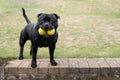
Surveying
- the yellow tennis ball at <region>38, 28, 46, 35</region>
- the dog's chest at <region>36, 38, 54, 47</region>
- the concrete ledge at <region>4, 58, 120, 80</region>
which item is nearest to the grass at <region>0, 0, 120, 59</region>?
the concrete ledge at <region>4, 58, 120, 80</region>

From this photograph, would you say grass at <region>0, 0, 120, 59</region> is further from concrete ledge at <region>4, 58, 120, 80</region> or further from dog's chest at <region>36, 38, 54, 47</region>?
dog's chest at <region>36, 38, 54, 47</region>

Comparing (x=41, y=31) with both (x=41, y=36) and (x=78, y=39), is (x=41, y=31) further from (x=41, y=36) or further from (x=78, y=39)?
(x=78, y=39)

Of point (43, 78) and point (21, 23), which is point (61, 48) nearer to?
point (43, 78)

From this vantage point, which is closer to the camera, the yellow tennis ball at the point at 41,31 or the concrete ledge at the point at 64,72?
the yellow tennis ball at the point at 41,31

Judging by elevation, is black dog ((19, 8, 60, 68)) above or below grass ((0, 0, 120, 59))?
above

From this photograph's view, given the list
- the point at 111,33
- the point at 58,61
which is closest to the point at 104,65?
the point at 58,61

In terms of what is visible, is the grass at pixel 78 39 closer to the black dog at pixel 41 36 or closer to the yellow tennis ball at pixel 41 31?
the black dog at pixel 41 36

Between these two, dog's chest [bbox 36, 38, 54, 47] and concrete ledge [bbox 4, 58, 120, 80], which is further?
concrete ledge [bbox 4, 58, 120, 80]

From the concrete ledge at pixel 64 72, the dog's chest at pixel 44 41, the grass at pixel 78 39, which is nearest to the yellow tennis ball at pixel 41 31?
the dog's chest at pixel 44 41

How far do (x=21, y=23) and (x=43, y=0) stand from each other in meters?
7.99

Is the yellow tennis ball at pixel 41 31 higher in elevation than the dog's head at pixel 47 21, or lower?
lower

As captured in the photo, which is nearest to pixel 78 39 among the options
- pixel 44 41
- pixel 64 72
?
pixel 64 72

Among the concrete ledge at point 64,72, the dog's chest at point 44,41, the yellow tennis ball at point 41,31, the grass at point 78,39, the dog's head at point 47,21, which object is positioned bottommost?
the grass at point 78,39

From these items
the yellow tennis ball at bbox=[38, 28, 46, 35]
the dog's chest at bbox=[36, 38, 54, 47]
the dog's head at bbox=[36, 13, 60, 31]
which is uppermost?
the dog's head at bbox=[36, 13, 60, 31]
